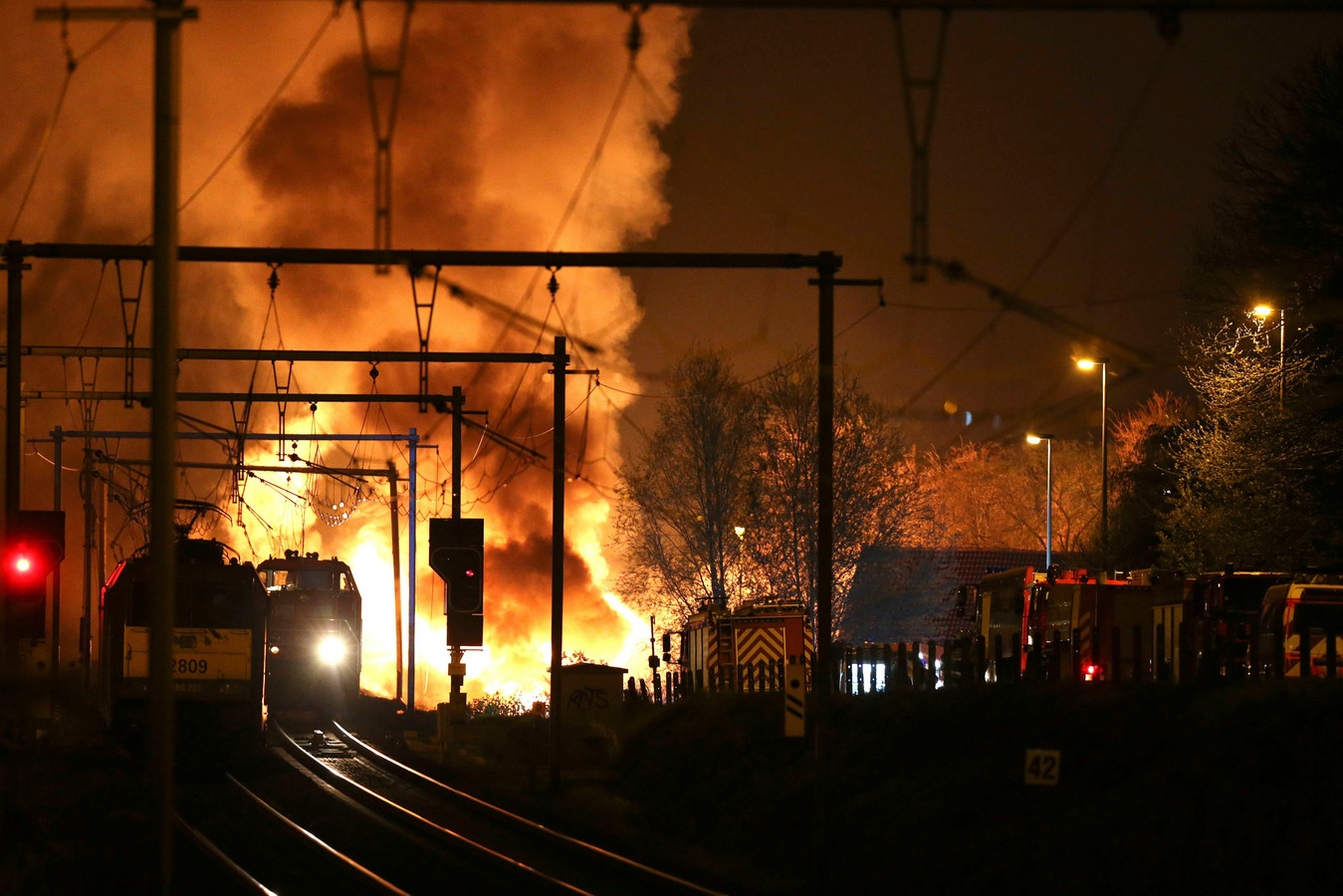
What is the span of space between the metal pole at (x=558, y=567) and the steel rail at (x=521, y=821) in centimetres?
158

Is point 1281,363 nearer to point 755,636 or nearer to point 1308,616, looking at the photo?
point 1308,616

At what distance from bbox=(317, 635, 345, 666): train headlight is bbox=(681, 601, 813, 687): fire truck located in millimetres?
10224

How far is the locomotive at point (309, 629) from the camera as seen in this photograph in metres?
42.5

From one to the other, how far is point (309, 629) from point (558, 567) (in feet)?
58.3

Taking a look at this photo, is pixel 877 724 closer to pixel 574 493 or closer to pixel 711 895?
pixel 711 895

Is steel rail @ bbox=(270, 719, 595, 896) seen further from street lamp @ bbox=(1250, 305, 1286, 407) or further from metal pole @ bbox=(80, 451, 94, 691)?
street lamp @ bbox=(1250, 305, 1286, 407)

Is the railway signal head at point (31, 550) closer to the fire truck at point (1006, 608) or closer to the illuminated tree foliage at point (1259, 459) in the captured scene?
the fire truck at point (1006, 608)

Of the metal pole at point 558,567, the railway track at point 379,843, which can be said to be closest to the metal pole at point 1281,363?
the metal pole at point 558,567

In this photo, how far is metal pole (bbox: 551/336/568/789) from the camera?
25844 millimetres

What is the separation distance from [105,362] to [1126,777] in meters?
51.4

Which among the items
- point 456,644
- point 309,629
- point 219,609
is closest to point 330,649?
point 309,629

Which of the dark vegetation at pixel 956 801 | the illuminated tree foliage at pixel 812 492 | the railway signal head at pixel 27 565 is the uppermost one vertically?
the illuminated tree foliage at pixel 812 492

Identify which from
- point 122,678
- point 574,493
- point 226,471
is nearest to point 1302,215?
point 122,678

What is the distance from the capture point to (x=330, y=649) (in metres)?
43.1
